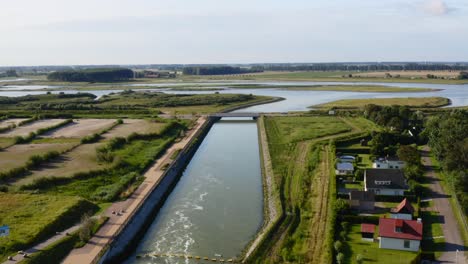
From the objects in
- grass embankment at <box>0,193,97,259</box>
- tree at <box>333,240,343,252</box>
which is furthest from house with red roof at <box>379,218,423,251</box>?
grass embankment at <box>0,193,97,259</box>

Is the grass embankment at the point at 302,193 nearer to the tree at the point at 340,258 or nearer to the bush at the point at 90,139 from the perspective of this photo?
the tree at the point at 340,258

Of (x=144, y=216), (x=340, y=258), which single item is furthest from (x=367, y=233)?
(x=144, y=216)

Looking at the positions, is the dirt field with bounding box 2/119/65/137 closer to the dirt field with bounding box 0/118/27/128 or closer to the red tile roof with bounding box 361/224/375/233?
the dirt field with bounding box 0/118/27/128

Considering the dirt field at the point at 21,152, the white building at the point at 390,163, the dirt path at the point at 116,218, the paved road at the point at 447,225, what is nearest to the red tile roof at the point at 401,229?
the paved road at the point at 447,225

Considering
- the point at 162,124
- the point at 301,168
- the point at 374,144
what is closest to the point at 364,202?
the point at 301,168

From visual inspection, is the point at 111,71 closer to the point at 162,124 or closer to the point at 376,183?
the point at 162,124

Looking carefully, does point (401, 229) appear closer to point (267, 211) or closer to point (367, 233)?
point (367, 233)
